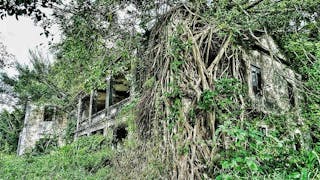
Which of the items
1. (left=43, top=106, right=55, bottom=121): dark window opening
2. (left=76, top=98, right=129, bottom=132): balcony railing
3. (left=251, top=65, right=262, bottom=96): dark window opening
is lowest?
(left=76, top=98, right=129, bottom=132): balcony railing

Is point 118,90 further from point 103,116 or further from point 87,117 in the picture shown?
point 87,117

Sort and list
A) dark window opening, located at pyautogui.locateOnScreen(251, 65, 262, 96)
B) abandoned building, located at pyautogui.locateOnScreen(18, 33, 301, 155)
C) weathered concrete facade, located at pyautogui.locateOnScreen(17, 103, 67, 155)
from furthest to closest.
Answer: weathered concrete facade, located at pyautogui.locateOnScreen(17, 103, 67, 155) → dark window opening, located at pyautogui.locateOnScreen(251, 65, 262, 96) → abandoned building, located at pyautogui.locateOnScreen(18, 33, 301, 155)

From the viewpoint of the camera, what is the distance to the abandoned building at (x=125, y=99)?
313 inches

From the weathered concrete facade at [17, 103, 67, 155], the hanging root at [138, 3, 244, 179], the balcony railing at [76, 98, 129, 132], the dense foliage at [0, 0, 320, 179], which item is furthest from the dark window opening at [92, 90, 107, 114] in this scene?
the hanging root at [138, 3, 244, 179]

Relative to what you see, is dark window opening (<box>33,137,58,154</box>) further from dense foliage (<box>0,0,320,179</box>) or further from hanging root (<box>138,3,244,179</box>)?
hanging root (<box>138,3,244,179</box>)

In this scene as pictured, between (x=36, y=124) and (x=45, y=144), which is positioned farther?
(x=36, y=124)

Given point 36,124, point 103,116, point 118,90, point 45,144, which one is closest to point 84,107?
point 45,144

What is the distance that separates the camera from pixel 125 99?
1346 centimetres

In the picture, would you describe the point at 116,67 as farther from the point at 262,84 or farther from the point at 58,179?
the point at 262,84

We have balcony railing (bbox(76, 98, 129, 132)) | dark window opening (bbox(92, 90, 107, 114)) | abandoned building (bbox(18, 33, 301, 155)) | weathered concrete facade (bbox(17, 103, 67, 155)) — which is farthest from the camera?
weathered concrete facade (bbox(17, 103, 67, 155))

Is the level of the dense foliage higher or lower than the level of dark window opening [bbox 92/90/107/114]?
lower

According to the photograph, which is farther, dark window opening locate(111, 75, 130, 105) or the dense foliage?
dark window opening locate(111, 75, 130, 105)

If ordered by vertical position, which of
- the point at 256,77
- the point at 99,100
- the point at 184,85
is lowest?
the point at 184,85

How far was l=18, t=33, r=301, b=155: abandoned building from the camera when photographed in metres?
7.94
